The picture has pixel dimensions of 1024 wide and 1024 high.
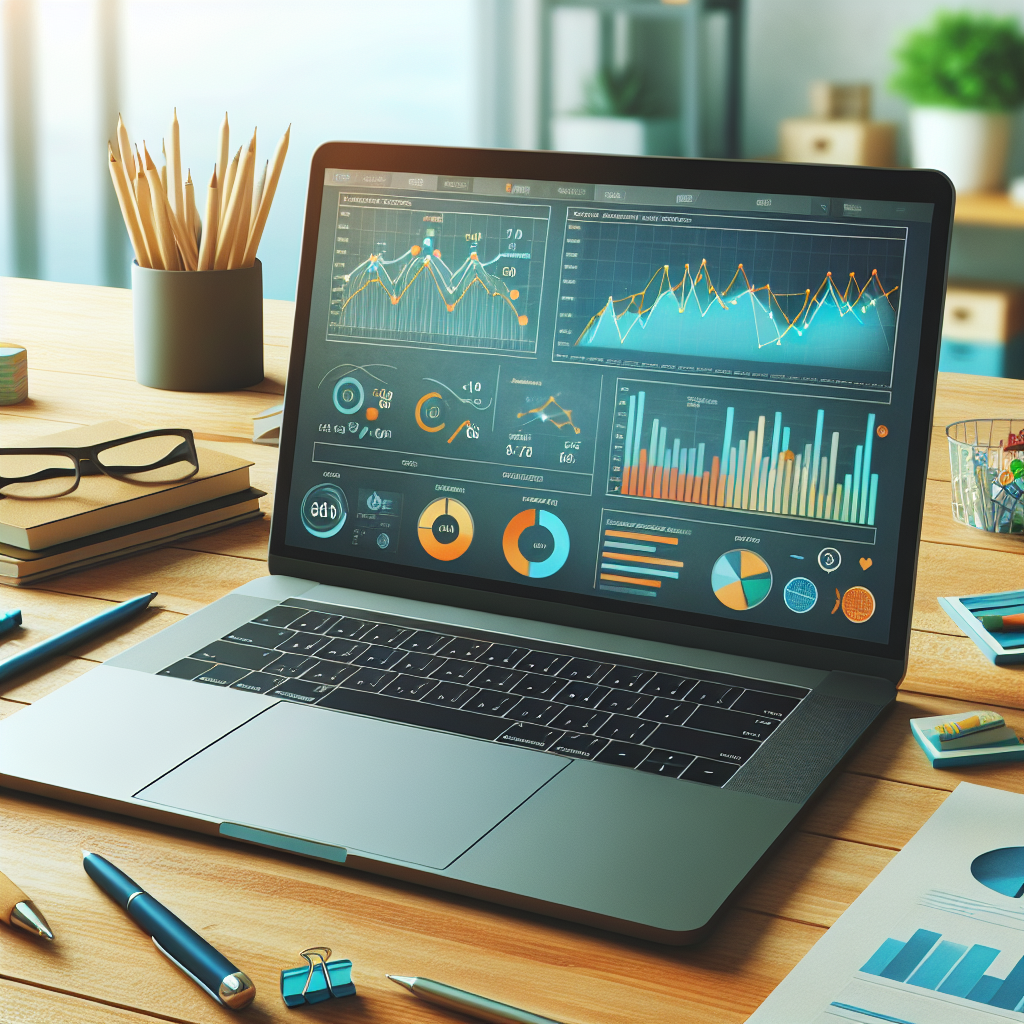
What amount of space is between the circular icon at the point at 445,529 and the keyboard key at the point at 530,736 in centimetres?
21

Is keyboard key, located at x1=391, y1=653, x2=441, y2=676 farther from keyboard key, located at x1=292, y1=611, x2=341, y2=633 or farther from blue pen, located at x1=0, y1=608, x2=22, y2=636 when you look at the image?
blue pen, located at x1=0, y1=608, x2=22, y2=636

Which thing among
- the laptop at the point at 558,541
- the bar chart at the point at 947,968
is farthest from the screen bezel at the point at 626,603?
the bar chart at the point at 947,968

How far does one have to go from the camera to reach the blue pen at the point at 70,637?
821 mm

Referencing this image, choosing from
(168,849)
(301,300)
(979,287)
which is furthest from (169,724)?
(979,287)

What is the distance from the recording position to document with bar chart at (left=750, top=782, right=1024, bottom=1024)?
0.51 m

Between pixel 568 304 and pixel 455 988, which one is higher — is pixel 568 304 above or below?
above

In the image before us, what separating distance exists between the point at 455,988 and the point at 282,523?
51cm

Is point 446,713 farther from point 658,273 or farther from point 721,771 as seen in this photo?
point 658,273

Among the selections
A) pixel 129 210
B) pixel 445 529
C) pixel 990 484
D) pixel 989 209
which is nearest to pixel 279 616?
pixel 445 529

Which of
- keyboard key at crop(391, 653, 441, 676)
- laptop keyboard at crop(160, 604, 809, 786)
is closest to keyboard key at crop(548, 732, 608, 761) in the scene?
laptop keyboard at crop(160, 604, 809, 786)

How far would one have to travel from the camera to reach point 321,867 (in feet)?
2.06

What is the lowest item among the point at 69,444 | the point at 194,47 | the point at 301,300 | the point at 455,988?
the point at 455,988

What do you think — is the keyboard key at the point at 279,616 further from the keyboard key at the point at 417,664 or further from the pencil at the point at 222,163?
the pencil at the point at 222,163

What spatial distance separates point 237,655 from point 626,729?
0.26 meters
